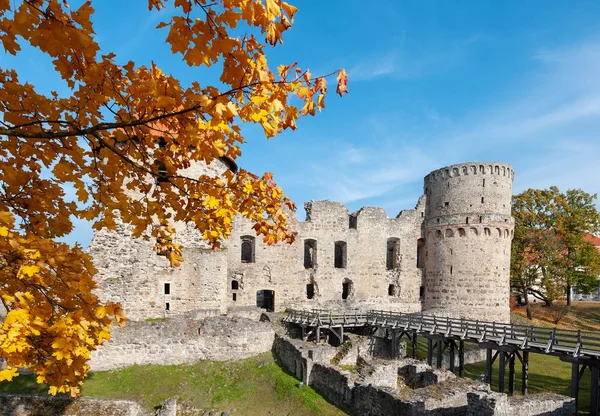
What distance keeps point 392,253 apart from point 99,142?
101 ft

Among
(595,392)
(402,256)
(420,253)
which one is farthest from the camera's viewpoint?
(420,253)

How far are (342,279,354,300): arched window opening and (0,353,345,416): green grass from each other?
42.2 feet

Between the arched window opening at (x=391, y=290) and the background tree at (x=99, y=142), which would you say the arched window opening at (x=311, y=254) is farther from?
the background tree at (x=99, y=142)

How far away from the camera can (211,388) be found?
14672 millimetres

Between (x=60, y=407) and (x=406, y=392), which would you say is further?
(x=406, y=392)

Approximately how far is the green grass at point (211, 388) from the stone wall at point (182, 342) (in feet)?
1.31

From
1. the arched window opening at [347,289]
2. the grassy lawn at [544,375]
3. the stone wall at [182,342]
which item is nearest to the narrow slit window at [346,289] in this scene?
the arched window opening at [347,289]

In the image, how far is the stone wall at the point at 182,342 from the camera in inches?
611

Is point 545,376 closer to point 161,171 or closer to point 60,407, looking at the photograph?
point 60,407

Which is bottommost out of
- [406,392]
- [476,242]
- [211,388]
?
[211,388]

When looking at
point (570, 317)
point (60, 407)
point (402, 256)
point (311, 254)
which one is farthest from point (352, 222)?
point (60, 407)

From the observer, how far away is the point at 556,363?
21.0 meters

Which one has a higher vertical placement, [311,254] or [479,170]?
[479,170]

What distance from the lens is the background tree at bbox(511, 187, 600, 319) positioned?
33.8m
